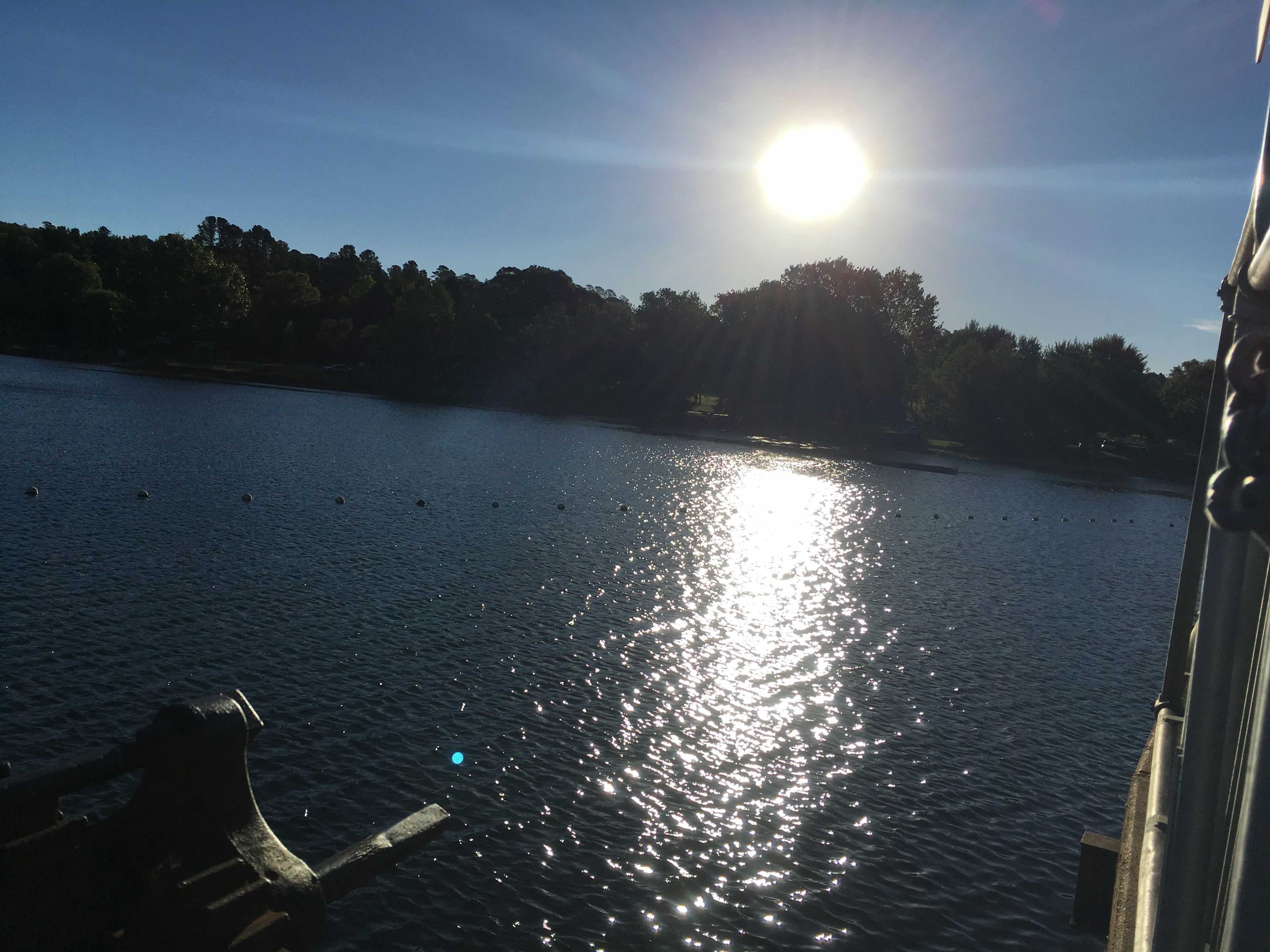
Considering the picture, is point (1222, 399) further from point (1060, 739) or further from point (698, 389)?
point (698, 389)

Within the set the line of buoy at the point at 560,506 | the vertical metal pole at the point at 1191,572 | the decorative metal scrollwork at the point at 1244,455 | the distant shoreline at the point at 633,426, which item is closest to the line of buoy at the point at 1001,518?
the line of buoy at the point at 560,506

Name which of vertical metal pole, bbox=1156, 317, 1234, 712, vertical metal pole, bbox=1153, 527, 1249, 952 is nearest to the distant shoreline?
vertical metal pole, bbox=1156, 317, 1234, 712

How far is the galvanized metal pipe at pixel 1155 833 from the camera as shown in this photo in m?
5.67

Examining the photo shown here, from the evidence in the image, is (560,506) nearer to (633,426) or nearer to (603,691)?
(603,691)

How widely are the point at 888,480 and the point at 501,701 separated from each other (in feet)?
142

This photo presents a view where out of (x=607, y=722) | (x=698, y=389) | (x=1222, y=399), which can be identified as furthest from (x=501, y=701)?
(x=698, y=389)

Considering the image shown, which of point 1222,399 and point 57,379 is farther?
point 57,379

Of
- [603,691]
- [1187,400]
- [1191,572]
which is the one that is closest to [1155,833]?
[1191,572]

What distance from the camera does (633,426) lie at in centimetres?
7519

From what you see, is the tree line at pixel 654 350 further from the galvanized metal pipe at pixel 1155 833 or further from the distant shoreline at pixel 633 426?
the galvanized metal pipe at pixel 1155 833

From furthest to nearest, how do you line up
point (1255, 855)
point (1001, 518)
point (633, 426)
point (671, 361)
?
point (671, 361), point (633, 426), point (1001, 518), point (1255, 855)

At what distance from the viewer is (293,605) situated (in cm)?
1553

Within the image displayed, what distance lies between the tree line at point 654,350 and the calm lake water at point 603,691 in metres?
56.4

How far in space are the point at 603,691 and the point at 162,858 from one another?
8638mm
